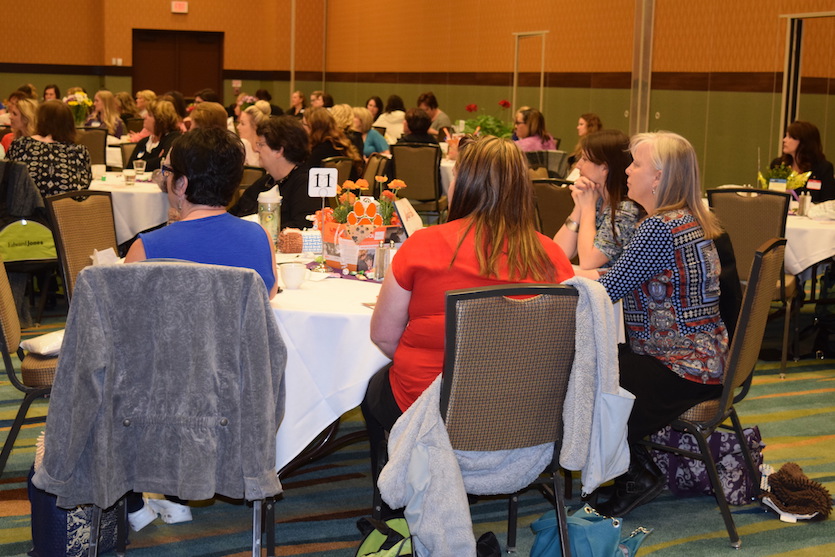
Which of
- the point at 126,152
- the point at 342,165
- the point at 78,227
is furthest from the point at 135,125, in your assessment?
the point at 78,227

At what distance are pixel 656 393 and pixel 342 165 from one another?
11.1ft

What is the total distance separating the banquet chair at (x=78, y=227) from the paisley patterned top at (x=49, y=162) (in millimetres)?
2023

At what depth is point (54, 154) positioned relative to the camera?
5.92 metres

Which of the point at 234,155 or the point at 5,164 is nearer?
the point at 234,155

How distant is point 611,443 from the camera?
2.54m

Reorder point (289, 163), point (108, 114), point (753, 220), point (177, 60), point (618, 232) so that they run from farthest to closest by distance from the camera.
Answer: point (177, 60) → point (108, 114) → point (753, 220) → point (289, 163) → point (618, 232)

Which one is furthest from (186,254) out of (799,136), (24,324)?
(799,136)

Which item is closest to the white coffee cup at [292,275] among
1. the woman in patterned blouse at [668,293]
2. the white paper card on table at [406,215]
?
the white paper card on table at [406,215]

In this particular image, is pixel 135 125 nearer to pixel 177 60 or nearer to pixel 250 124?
pixel 250 124

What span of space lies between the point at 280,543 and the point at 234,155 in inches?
48.2

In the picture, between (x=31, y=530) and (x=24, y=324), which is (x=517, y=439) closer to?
(x=31, y=530)

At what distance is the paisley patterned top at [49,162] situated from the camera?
5.88m

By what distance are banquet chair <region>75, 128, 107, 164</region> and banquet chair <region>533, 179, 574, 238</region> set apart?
4.15 metres

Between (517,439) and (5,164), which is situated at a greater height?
(5,164)
